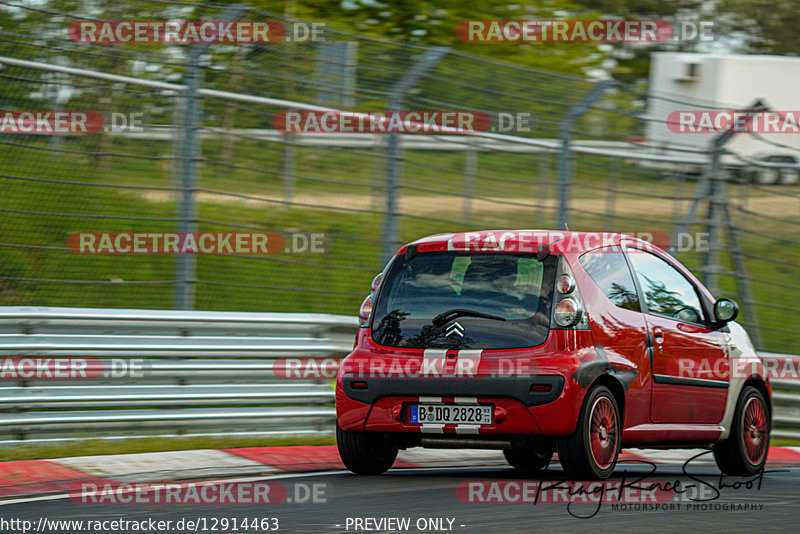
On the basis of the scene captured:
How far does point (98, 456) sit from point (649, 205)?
703cm

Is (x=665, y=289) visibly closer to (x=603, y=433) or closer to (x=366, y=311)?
(x=603, y=433)

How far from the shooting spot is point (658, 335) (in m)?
8.42

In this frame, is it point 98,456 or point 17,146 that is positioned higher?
point 17,146

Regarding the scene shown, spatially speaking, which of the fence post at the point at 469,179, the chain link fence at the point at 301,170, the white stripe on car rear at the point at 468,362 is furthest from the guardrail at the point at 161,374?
the white stripe on car rear at the point at 468,362

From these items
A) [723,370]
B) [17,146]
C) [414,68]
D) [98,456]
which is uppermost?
[414,68]

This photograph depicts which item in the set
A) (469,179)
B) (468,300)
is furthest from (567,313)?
(469,179)

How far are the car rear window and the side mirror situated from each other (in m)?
1.81

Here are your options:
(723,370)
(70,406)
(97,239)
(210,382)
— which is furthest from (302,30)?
(723,370)

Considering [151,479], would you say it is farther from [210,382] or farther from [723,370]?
[723,370]

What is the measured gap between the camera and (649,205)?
45.2 ft

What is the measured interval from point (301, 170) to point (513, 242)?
3.79m

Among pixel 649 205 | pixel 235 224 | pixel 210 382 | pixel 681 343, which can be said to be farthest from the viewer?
pixel 649 205

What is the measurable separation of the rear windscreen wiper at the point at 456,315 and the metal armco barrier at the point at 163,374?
8.83 ft

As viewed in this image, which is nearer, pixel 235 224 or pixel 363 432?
pixel 363 432
